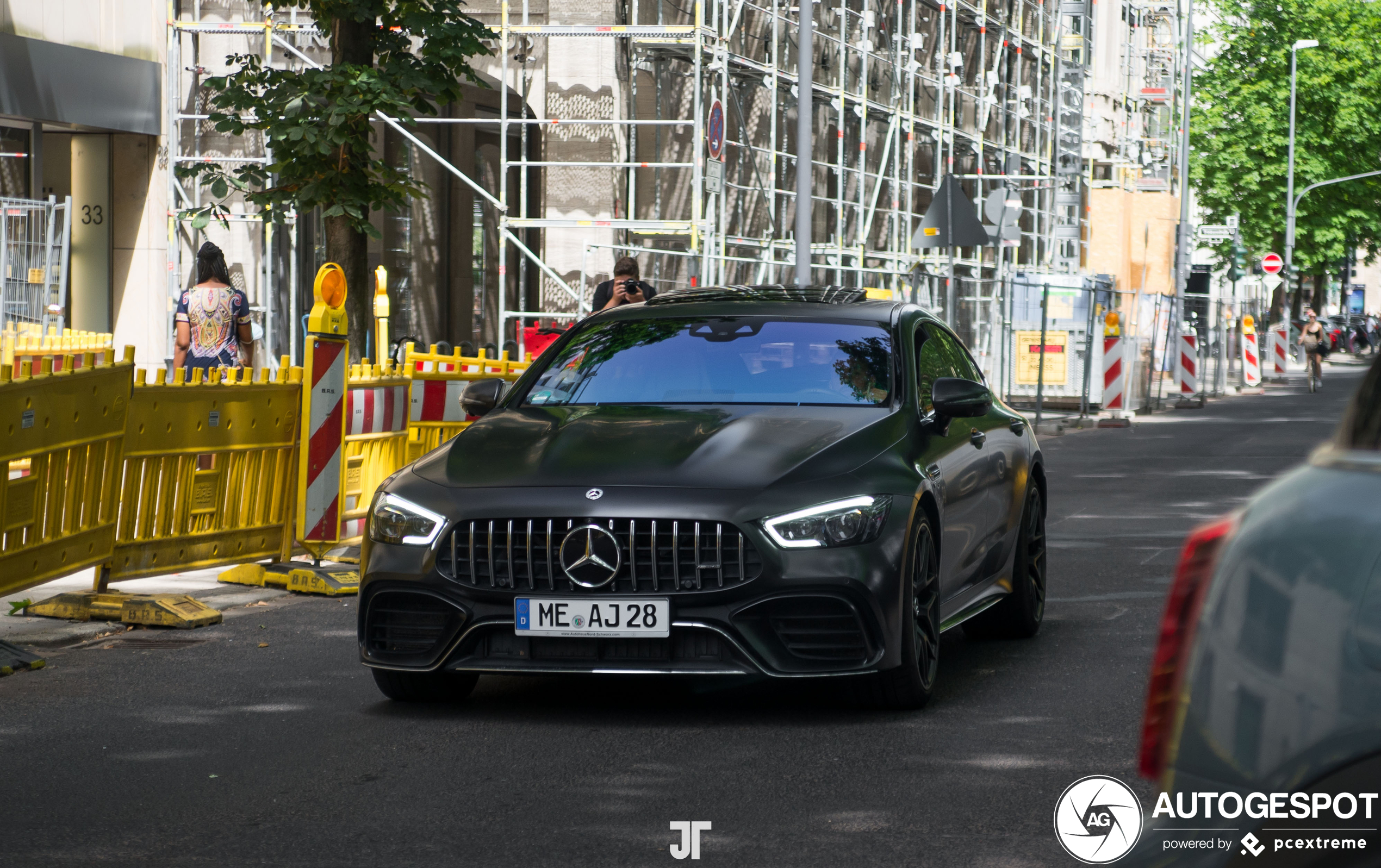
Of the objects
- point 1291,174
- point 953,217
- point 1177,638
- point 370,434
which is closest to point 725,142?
point 953,217

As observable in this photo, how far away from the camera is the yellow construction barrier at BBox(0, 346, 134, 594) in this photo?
7.73 m

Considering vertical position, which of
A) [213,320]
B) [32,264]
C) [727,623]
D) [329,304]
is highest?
[32,264]

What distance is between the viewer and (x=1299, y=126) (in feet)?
203

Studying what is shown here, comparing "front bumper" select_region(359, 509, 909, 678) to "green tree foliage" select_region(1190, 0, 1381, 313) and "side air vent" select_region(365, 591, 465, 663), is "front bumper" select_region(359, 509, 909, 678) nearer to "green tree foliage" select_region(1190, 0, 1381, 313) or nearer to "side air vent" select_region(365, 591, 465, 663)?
"side air vent" select_region(365, 591, 465, 663)

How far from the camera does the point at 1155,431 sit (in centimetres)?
2538

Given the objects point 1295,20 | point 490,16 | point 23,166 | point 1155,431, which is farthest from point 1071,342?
point 1295,20

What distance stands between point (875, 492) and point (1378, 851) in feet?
13.7

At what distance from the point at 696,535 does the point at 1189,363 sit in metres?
29.2

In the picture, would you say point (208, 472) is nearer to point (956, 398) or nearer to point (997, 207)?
point (956, 398)

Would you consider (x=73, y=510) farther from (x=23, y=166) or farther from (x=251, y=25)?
(x=251, y=25)

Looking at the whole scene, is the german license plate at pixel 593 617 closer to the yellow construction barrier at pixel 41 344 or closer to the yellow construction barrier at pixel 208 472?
the yellow construction barrier at pixel 208 472

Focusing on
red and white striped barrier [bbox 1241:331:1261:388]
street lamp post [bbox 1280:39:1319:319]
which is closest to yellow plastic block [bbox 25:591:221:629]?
red and white striped barrier [bbox 1241:331:1261:388]

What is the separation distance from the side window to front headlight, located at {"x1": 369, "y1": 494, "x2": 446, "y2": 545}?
197 centimetres

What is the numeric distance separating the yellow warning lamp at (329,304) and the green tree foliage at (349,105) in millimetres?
3700
